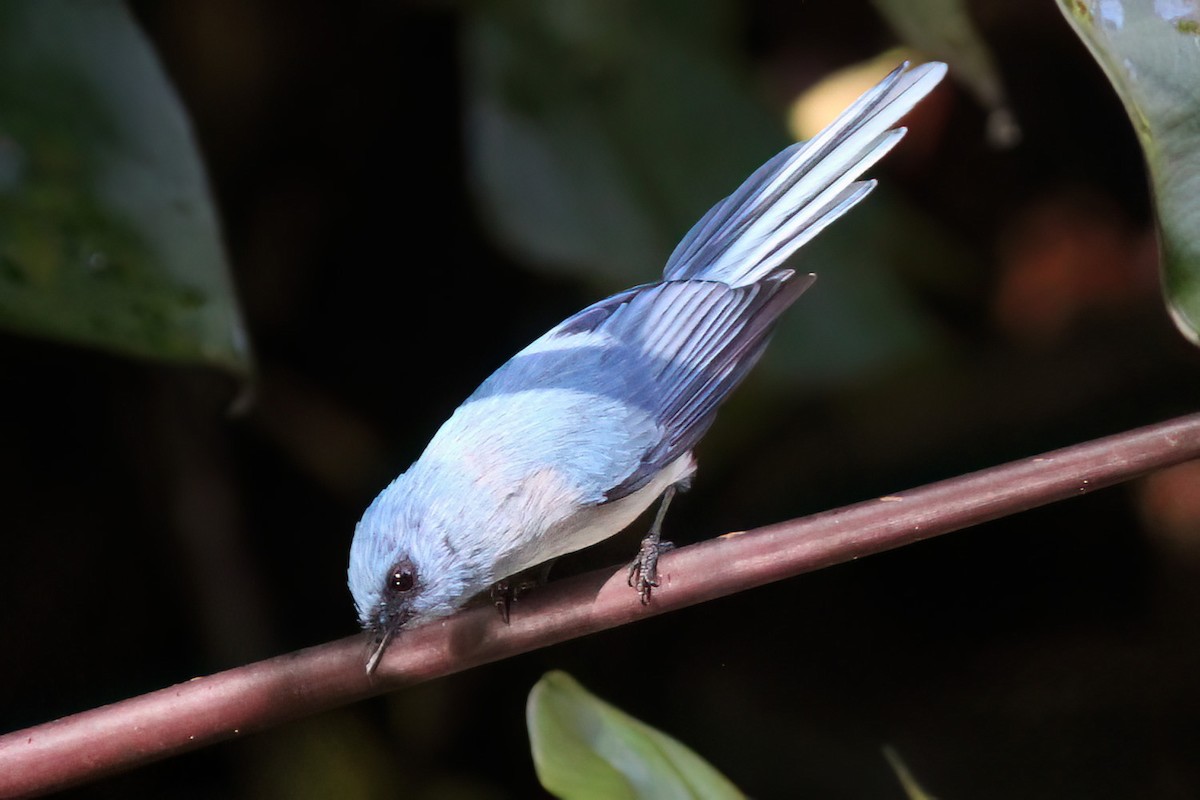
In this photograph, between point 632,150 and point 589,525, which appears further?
point 632,150

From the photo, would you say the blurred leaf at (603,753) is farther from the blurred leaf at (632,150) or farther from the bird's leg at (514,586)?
the blurred leaf at (632,150)

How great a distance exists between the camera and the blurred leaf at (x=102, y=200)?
1.55m

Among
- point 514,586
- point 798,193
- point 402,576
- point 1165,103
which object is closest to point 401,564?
point 402,576

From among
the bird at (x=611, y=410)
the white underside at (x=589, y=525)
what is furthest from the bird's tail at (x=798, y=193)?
the white underside at (x=589, y=525)

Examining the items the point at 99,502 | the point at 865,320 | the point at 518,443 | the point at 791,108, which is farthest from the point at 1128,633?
the point at 99,502

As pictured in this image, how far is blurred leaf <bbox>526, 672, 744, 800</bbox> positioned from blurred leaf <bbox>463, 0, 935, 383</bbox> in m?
0.85

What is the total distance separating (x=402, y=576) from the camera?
1.33m

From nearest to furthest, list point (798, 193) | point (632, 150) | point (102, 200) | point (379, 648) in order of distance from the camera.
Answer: point (379, 648) < point (798, 193) < point (102, 200) < point (632, 150)

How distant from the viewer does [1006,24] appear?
8.56ft

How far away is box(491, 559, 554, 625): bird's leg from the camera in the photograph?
1341mm

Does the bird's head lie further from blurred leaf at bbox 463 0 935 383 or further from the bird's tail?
blurred leaf at bbox 463 0 935 383

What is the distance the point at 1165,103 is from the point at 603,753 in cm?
102

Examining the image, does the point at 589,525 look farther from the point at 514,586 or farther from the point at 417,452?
the point at 417,452

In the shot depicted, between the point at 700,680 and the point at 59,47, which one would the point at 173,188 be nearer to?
the point at 59,47
